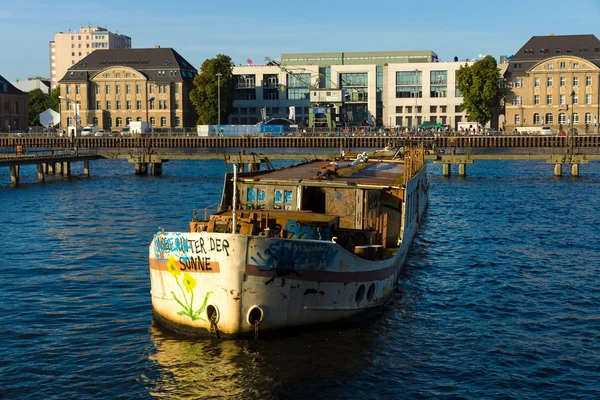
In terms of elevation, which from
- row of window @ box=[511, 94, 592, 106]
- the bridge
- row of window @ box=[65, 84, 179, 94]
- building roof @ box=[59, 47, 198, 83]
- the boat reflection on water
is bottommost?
the boat reflection on water

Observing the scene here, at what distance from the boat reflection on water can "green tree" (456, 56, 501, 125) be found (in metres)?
130

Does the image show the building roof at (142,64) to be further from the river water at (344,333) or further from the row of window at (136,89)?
the river water at (344,333)

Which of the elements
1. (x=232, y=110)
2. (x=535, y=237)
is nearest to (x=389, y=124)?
(x=232, y=110)

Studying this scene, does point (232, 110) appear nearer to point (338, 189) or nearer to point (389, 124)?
point (389, 124)

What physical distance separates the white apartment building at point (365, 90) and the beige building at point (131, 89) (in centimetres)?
1627

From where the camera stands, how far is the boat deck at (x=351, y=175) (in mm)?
28625

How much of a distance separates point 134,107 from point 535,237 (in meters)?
136

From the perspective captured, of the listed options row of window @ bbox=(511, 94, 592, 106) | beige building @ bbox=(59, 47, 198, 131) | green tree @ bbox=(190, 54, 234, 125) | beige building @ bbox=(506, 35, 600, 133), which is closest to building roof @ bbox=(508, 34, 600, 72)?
beige building @ bbox=(506, 35, 600, 133)

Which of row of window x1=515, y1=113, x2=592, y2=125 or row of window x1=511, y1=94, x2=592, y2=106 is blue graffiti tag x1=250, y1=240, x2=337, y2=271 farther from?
row of window x1=515, y1=113, x2=592, y2=125

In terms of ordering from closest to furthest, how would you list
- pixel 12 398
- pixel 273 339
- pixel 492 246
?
pixel 12 398 < pixel 273 339 < pixel 492 246

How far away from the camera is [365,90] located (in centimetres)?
17238

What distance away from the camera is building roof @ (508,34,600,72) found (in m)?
149

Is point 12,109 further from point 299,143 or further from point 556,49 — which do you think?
point 556,49

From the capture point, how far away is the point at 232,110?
577 feet
